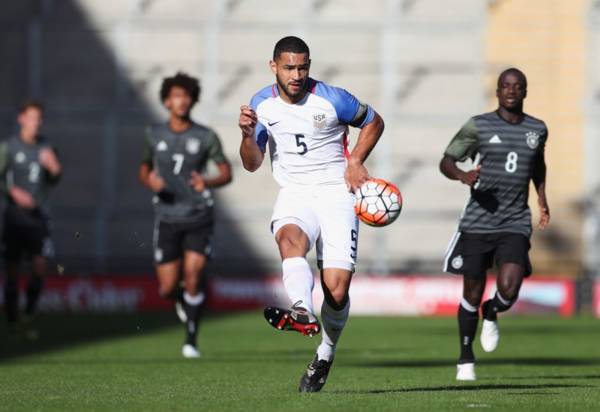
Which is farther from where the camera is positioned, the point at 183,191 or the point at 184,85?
the point at 183,191

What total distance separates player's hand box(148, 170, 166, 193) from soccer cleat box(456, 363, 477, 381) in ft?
13.2

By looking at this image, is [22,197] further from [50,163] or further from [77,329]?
[77,329]

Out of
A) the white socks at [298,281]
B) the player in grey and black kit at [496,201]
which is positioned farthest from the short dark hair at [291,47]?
the player in grey and black kit at [496,201]

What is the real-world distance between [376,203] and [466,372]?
2.19 m

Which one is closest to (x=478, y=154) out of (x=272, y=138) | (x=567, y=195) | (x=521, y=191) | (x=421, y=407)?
(x=521, y=191)

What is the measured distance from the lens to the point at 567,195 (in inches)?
1097

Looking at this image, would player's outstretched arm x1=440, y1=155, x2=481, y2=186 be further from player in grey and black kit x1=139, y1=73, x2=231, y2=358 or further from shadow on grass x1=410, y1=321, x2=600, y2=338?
shadow on grass x1=410, y1=321, x2=600, y2=338

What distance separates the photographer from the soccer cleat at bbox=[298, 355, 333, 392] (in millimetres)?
9992

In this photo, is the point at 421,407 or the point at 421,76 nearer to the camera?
A: the point at 421,407

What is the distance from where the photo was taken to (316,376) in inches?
394

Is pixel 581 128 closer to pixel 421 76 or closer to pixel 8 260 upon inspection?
pixel 421 76

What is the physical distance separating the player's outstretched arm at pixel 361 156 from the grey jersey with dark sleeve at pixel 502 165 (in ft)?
6.24

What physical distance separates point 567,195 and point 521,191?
641 inches

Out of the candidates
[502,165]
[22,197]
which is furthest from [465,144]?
[22,197]
